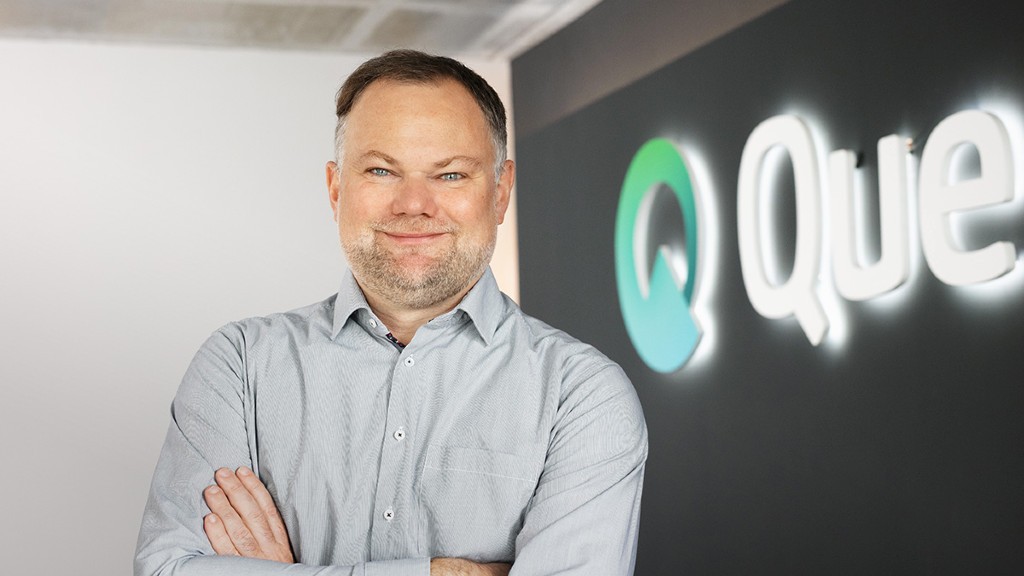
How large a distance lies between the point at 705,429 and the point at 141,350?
3.45 metres

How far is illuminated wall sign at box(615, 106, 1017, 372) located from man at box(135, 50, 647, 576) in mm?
2018

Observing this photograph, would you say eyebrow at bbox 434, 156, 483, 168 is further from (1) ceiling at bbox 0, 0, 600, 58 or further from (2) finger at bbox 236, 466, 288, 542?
(1) ceiling at bbox 0, 0, 600, 58

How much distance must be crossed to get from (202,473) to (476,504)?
1.41 ft

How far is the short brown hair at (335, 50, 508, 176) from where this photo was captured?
1.87 m

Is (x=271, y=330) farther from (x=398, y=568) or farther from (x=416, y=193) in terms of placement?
(x=398, y=568)

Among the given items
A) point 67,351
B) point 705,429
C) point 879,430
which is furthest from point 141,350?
point 879,430

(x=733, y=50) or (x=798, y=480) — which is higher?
(x=733, y=50)

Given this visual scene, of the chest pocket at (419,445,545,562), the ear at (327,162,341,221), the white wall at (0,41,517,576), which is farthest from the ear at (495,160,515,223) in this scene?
the white wall at (0,41,517,576)

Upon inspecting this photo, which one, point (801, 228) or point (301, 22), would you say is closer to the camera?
point (801, 228)

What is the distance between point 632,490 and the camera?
5.81ft

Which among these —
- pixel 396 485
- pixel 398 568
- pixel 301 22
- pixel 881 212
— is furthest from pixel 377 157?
pixel 301 22

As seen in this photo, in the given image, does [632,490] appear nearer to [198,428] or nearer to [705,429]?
[198,428]

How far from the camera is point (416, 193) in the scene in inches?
70.0

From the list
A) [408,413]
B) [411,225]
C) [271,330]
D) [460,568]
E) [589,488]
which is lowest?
[460,568]
